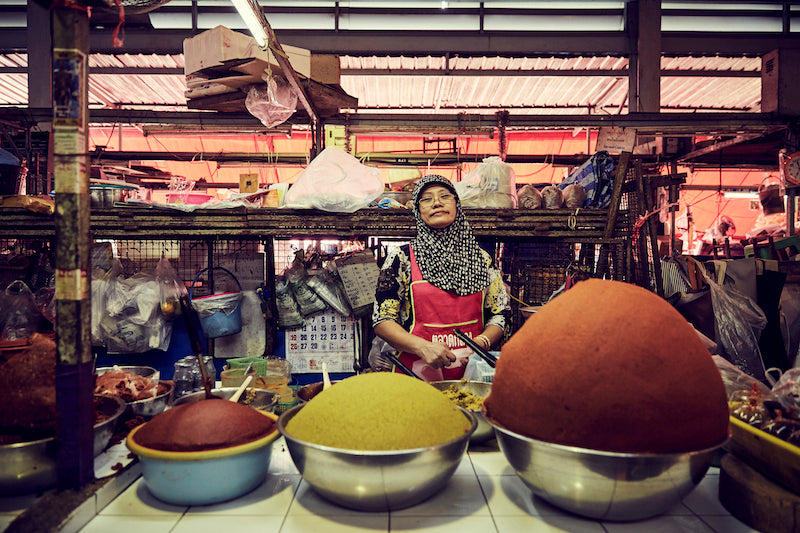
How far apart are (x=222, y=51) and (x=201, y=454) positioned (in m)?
2.58

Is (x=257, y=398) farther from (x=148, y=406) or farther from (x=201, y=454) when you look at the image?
(x=201, y=454)

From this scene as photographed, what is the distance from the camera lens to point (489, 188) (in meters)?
3.37

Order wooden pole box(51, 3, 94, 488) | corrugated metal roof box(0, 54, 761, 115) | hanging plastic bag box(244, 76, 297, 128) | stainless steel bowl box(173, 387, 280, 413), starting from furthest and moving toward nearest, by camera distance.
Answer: corrugated metal roof box(0, 54, 761, 115), hanging plastic bag box(244, 76, 297, 128), stainless steel bowl box(173, 387, 280, 413), wooden pole box(51, 3, 94, 488)

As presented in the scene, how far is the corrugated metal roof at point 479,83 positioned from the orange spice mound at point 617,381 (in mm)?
5697

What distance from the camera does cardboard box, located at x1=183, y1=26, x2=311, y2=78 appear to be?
2.75m

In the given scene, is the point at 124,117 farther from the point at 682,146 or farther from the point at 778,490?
the point at 682,146

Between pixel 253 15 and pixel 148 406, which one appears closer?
pixel 148 406

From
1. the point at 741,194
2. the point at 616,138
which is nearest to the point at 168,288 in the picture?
the point at 616,138

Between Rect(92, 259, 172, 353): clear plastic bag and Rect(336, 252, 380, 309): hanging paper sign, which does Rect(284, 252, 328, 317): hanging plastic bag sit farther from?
Rect(92, 259, 172, 353): clear plastic bag

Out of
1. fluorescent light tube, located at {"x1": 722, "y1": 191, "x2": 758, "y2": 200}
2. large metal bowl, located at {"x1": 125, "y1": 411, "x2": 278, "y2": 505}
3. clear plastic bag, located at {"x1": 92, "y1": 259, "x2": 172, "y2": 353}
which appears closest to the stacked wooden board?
clear plastic bag, located at {"x1": 92, "y1": 259, "x2": 172, "y2": 353}

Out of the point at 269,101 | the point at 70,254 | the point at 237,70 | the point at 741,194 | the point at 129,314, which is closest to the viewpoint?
the point at 70,254

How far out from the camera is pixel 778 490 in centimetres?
95

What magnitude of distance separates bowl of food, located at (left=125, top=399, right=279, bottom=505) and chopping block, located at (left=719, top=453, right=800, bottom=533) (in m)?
1.08

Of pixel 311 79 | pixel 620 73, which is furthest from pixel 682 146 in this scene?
pixel 311 79
